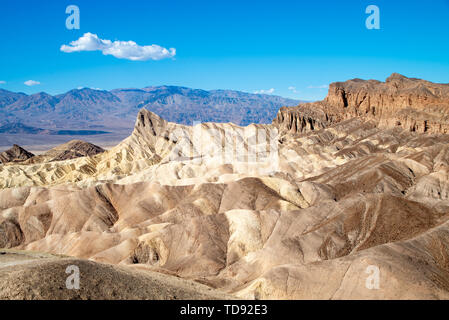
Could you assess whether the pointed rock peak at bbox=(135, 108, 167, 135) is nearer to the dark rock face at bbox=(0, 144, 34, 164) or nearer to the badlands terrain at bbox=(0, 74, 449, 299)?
the badlands terrain at bbox=(0, 74, 449, 299)

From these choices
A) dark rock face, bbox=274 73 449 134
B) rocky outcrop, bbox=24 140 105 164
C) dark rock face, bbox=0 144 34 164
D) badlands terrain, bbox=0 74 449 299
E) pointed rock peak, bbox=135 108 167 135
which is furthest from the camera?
rocky outcrop, bbox=24 140 105 164

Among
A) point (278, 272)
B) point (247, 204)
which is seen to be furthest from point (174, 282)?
point (247, 204)

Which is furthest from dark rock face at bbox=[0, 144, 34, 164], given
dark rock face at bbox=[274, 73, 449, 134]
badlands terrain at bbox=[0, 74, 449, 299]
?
dark rock face at bbox=[274, 73, 449, 134]

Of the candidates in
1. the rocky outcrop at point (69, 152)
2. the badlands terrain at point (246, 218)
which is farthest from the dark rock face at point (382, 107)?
the rocky outcrop at point (69, 152)

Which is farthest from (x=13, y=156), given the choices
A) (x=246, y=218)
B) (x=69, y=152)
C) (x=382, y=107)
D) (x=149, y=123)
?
(x=382, y=107)

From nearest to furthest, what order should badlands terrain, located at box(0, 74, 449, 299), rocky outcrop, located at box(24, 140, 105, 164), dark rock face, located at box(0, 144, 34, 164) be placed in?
badlands terrain, located at box(0, 74, 449, 299) → dark rock face, located at box(0, 144, 34, 164) → rocky outcrop, located at box(24, 140, 105, 164)

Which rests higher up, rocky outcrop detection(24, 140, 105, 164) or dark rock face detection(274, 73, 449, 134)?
dark rock face detection(274, 73, 449, 134)
